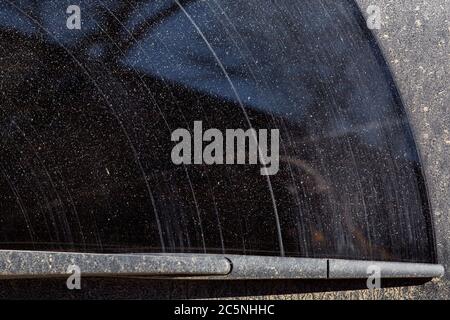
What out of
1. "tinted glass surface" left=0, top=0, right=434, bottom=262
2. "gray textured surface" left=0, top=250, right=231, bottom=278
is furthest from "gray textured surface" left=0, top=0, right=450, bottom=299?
"gray textured surface" left=0, top=250, right=231, bottom=278

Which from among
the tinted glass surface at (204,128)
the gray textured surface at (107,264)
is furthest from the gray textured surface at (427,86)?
the gray textured surface at (107,264)

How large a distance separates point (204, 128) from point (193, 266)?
42cm

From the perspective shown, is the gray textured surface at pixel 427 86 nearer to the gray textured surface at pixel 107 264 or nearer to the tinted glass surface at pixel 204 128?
the tinted glass surface at pixel 204 128

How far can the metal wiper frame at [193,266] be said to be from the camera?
1.99 meters

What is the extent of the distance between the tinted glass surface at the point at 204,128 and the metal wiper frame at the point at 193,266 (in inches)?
1.6

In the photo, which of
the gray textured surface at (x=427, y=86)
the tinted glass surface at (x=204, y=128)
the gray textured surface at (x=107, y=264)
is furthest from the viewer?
the gray textured surface at (x=427, y=86)

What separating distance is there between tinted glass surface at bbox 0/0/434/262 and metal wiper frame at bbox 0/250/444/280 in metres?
0.04

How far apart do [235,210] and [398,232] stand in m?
0.53

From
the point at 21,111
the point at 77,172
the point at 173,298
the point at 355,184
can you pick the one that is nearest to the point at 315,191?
the point at 355,184

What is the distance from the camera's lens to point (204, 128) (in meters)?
2.16

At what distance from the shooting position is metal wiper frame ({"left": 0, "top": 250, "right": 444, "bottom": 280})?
6.52 ft

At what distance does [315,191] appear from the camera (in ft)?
7.22

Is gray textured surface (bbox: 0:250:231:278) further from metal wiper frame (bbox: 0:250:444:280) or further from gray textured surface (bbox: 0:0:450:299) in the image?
gray textured surface (bbox: 0:0:450:299)

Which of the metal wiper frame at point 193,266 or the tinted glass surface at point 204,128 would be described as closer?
the metal wiper frame at point 193,266
